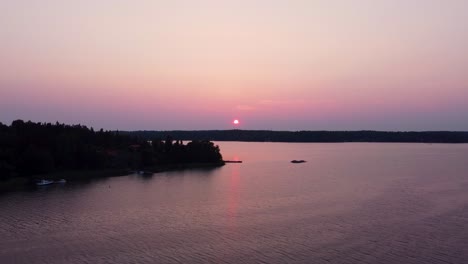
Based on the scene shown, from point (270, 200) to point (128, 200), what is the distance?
1162 centimetres

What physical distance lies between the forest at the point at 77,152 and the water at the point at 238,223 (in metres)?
6.73

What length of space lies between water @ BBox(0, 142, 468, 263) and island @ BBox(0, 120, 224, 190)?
19.4 ft

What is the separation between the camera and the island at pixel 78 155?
5112cm

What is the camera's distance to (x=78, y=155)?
59062mm

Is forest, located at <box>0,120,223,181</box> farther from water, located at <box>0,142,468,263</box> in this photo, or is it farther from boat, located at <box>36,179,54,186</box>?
water, located at <box>0,142,468,263</box>

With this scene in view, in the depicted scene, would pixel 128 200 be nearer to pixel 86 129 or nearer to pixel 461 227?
pixel 461 227

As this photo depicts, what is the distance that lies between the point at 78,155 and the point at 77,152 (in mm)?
401

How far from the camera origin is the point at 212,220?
99.7 feet

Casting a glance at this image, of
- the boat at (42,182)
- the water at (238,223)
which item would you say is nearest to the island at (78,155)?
the boat at (42,182)

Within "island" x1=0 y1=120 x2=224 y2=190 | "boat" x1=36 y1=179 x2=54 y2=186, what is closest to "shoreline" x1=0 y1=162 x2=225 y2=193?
"island" x1=0 y1=120 x2=224 y2=190

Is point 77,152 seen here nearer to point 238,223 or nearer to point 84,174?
point 84,174

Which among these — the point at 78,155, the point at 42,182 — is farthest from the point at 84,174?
the point at 42,182

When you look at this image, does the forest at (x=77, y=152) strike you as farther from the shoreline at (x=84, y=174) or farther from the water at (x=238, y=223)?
the water at (x=238, y=223)

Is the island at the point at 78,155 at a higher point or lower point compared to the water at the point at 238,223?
higher
